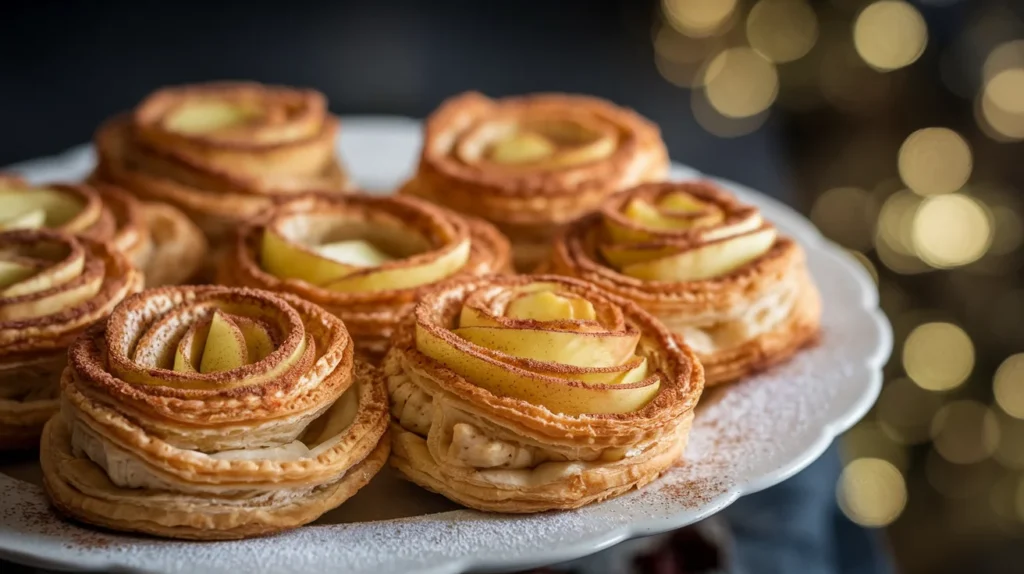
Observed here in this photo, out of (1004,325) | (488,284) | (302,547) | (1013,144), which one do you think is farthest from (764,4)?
(302,547)

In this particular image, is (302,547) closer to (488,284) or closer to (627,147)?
(488,284)

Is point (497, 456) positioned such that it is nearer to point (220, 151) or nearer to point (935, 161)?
point (220, 151)

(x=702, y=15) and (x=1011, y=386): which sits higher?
(x=702, y=15)

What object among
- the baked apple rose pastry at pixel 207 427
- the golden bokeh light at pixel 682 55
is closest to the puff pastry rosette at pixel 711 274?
the baked apple rose pastry at pixel 207 427

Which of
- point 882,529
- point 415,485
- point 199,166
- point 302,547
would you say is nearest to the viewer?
point 302,547

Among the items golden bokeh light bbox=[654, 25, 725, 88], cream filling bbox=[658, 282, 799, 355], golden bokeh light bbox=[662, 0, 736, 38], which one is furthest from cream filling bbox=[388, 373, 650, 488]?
golden bokeh light bbox=[654, 25, 725, 88]

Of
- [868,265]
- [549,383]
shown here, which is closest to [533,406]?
[549,383]

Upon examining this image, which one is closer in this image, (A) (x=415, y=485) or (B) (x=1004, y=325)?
(A) (x=415, y=485)
